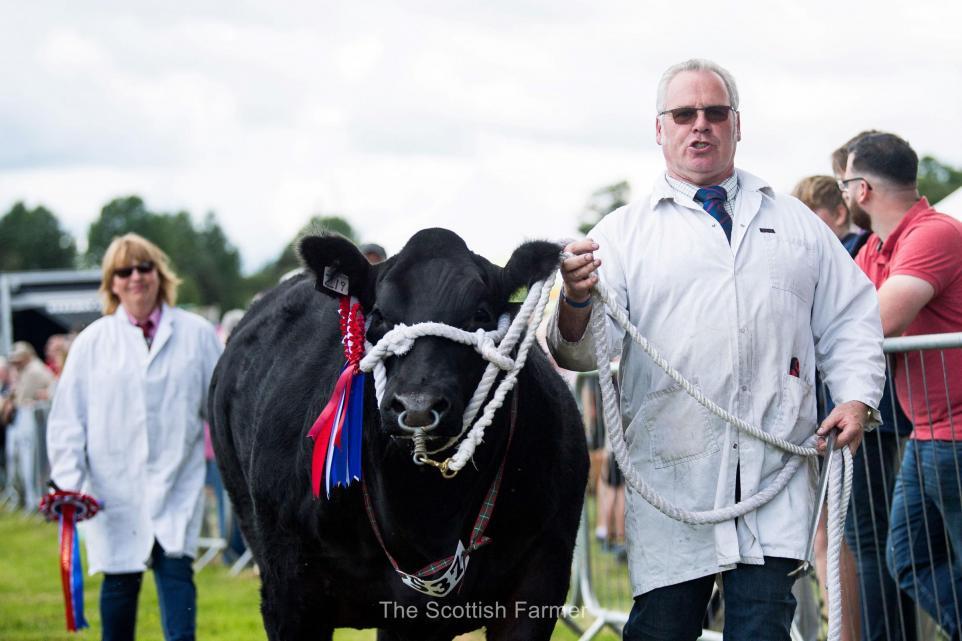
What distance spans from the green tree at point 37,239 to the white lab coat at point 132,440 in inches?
3406

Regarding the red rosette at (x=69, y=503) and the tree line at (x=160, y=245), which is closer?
the red rosette at (x=69, y=503)

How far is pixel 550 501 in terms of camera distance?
4.35 meters

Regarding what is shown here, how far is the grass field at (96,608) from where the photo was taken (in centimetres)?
805

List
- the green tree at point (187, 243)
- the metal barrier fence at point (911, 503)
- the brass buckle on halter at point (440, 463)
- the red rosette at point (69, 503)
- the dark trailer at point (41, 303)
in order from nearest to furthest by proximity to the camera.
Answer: the brass buckle on halter at point (440, 463) → the metal barrier fence at point (911, 503) → the red rosette at point (69, 503) → the dark trailer at point (41, 303) → the green tree at point (187, 243)

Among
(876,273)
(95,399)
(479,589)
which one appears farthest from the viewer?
(95,399)

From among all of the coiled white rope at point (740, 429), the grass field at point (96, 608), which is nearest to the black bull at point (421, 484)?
the coiled white rope at point (740, 429)

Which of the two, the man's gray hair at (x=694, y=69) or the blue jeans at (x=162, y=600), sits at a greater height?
the man's gray hair at (x=694, y=69)

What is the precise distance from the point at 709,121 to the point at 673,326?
70 centimetres

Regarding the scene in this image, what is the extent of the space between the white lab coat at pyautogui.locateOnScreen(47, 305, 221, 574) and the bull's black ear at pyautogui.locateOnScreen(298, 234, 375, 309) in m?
2.87

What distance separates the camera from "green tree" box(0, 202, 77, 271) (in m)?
92.9

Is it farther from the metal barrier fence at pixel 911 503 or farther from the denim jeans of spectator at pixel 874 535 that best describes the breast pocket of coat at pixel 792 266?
the denim jeans of spectator at pixel 874 535

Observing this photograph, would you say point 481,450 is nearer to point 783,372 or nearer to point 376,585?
point 376,585

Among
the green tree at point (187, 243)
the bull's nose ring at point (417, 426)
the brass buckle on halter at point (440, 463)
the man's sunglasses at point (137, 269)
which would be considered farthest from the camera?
the green tree at point (187, 243)

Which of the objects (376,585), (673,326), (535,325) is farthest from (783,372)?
(376,585)
